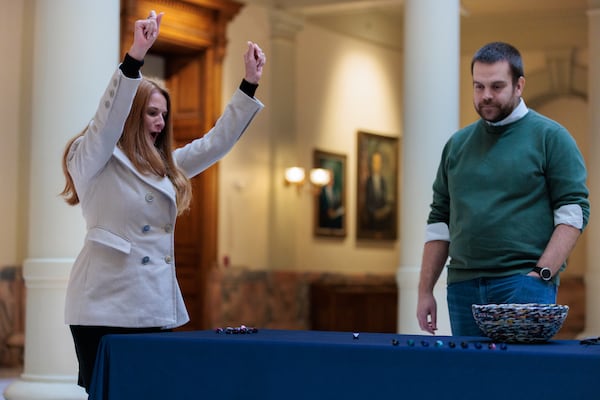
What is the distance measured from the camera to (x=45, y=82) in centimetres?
770

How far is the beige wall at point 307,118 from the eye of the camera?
1211 cm

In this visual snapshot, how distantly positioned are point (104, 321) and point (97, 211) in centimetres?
42

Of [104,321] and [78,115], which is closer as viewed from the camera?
[104,321]

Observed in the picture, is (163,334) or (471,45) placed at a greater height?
(471,45)

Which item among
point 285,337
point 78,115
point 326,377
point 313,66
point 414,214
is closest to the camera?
point 326,377

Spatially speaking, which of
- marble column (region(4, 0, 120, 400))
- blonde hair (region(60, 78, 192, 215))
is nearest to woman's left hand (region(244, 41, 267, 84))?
blonde hair (region(60, 78, 192, 215))

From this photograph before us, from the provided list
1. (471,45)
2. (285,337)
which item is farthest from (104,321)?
(471,45)

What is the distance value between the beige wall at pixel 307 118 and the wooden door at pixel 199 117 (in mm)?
281

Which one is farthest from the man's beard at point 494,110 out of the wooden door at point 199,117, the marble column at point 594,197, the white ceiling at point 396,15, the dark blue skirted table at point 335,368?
the white ceiling at point 396,15

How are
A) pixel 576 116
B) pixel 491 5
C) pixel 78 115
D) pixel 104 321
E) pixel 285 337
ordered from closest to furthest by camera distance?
pixel 285 337 < pixel 104 321 < pixel 78 115 < pixel 491 5 < pixel 576 116

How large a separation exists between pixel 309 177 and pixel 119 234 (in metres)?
11.6

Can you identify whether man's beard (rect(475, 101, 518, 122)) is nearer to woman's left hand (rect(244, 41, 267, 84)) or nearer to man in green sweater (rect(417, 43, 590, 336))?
man in green sweater (rect(417, 43, 590, 336))

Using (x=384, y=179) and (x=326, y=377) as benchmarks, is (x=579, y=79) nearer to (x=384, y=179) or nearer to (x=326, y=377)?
(x=384, y=179)

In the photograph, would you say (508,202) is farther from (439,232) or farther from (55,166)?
(55,166)
